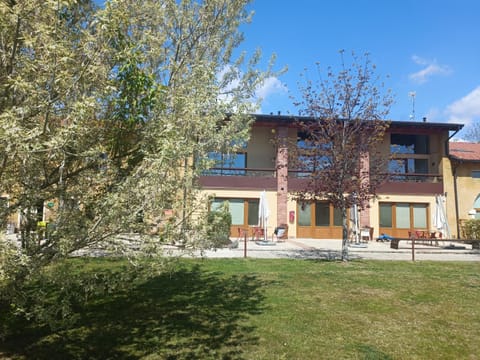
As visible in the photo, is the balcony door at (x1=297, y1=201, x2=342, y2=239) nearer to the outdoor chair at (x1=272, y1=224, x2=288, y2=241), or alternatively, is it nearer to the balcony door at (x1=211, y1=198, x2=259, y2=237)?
the outdoor chair at (x1=272, y1=224, x2=288, y2=241)

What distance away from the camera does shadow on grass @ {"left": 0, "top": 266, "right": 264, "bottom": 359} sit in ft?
13.6

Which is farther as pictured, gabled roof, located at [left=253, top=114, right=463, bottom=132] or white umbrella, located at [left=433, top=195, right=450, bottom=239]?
gabled roof, located at [left=253, top=114, right=463, bottom=132]

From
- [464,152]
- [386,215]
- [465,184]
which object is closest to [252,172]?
[386,215]

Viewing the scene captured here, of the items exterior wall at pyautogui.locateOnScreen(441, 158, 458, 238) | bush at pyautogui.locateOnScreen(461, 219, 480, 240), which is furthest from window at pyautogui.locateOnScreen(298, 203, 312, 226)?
bush at pyautogui.locateOnScreen(461, 219, 480, 240)

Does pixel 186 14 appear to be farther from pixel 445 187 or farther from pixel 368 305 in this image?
pixel 445 187

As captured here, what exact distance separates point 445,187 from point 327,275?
1844 cm

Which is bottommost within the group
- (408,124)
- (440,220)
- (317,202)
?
(440,220)

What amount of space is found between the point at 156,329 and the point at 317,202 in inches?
683

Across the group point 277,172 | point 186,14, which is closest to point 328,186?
point 186,14

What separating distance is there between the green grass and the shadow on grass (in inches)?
0.5

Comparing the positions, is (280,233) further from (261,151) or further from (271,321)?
(271,321)

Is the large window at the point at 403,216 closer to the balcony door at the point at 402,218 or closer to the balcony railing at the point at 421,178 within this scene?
the balcony door at the point at 402,218

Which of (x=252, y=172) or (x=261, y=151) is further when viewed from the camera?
(x=261, y=151)

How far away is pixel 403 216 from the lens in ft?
75.0
